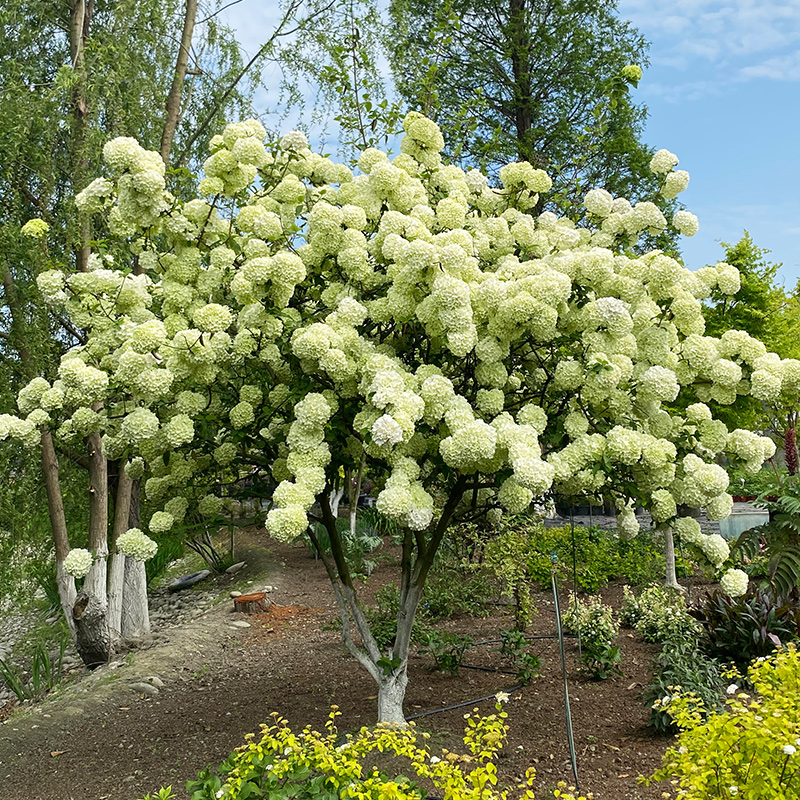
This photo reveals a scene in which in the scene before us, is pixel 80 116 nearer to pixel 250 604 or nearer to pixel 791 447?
pixel 250 604

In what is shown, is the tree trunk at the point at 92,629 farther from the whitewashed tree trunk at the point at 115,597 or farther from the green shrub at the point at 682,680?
the green shrub at the point at 682,680

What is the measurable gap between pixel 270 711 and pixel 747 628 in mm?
3744

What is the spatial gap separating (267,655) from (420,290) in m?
5.26

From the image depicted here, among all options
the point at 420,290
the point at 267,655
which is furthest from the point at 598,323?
the point at 267,655

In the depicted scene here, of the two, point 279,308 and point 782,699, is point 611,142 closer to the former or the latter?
point 279,308

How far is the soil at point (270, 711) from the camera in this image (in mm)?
4730

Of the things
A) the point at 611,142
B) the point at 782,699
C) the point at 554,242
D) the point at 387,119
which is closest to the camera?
the point at 782,699

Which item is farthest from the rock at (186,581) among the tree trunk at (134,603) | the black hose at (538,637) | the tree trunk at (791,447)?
the tree trunk at (791,447)

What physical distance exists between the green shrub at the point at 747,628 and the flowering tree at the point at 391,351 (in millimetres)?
2262

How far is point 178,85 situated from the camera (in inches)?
336

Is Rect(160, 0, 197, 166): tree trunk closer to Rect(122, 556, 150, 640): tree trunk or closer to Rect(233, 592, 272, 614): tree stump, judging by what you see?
Rect(122, 556, 150, 640): tree trunk

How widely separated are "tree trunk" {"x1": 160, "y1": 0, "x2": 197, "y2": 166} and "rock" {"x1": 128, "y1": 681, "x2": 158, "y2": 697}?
5432 millimetres

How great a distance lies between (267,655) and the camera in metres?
7.66

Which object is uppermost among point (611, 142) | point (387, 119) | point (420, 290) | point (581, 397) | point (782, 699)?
point (611, 142)
